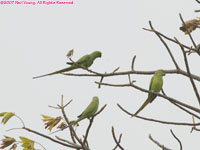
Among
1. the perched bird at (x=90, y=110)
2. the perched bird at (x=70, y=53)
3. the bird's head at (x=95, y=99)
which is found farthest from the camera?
the bird's head at (x=95, y=99)

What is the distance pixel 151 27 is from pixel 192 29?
2.26ft

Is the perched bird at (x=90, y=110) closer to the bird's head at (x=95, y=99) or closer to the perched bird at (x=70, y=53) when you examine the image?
the bird's head at (x=95, y=99)

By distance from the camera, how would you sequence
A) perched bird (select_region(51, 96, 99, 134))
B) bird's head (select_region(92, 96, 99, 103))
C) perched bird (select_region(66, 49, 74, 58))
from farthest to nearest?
bird's head (select_region(92, 96, 99, 103))
perched bird (select_region(51, 96, 99, 134))
perched bird (select_region(66, 49, 74, 58))

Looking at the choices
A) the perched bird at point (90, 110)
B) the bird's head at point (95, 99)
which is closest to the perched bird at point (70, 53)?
the perched bird at point (90, 110)

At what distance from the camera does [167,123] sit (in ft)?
9.46

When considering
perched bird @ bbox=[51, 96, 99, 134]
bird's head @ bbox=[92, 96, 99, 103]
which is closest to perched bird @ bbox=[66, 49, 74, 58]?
perched bird @ bbox=[51, 96, 99, 134]

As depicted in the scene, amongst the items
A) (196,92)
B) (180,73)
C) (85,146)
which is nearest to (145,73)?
(180,73)

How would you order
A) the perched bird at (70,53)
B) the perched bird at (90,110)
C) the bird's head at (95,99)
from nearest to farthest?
the perched bird at (70,53), the perched bird at (90,110), the bird's head at (95,99)

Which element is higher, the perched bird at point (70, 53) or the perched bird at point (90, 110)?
the perched bird at point (70, 53)

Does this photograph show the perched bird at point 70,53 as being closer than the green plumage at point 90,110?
Yes

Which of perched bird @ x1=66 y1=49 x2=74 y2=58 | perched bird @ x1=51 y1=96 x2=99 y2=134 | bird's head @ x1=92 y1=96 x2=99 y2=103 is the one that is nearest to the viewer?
perched bird @ x1=66 y1=49 x2=74 y2=58

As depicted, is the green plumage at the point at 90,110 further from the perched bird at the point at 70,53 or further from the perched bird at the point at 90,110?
the perched bird at the point at 70,53

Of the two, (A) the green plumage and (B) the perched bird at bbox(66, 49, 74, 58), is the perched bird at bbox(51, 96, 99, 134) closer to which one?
(A) the green plumage

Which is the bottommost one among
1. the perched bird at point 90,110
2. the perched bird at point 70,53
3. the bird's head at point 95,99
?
the perched bird at point 90,110
